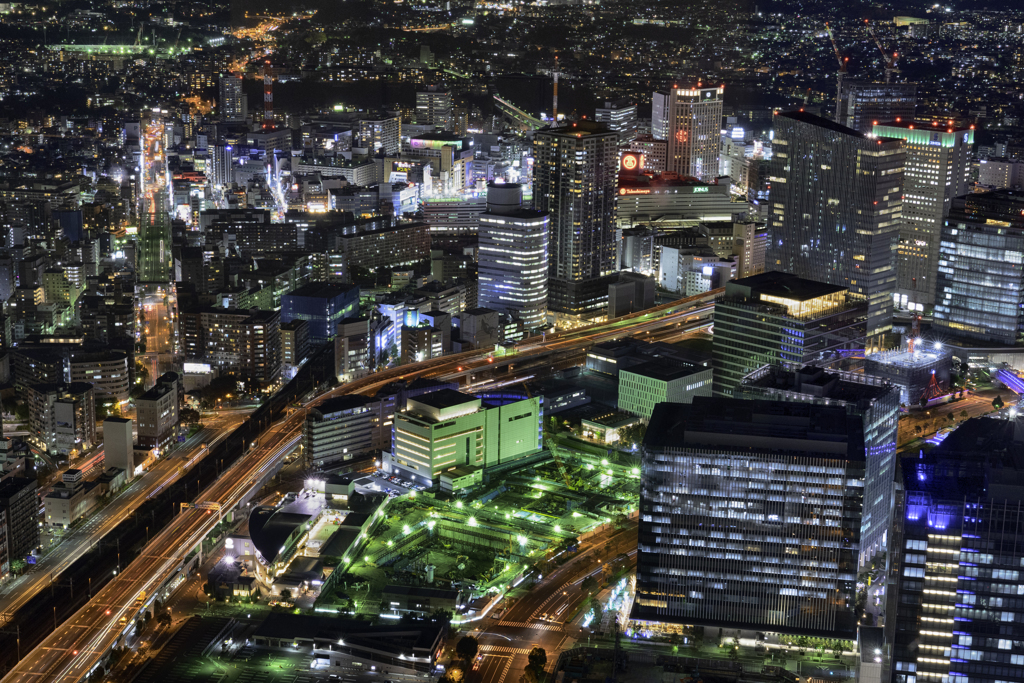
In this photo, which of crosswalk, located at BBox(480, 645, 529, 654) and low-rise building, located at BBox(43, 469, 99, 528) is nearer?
crosswalk, located at BBox(480, 645, 529, 654)

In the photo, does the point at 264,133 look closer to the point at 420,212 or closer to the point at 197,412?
the point at 420,212

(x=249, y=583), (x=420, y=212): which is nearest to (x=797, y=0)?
(x=420, y=212)

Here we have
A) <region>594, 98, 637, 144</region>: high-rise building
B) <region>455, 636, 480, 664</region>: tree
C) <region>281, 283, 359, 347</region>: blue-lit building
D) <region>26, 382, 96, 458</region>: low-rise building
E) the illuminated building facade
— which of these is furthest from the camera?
<region>594, 98, 637, 144</region>: high-rise building

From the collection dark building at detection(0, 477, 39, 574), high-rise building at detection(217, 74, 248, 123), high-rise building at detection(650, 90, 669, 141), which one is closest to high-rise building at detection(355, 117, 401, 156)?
high-rise building at detection(217, 74, 248, 123)

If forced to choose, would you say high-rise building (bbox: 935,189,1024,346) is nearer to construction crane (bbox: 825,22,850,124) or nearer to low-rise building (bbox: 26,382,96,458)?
construction crane (bbox: 825,22,850,124)

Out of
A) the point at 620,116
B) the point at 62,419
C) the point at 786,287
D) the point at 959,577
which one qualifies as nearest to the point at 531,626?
the point at 959,577

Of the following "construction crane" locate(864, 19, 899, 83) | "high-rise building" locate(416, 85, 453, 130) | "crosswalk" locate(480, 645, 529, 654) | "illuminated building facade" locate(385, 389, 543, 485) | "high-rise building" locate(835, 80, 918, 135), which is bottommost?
"crosswalk" locate(480, 645, 529, 654)

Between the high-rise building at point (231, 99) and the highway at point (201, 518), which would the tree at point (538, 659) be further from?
the high-rise building at point (231, 99)
